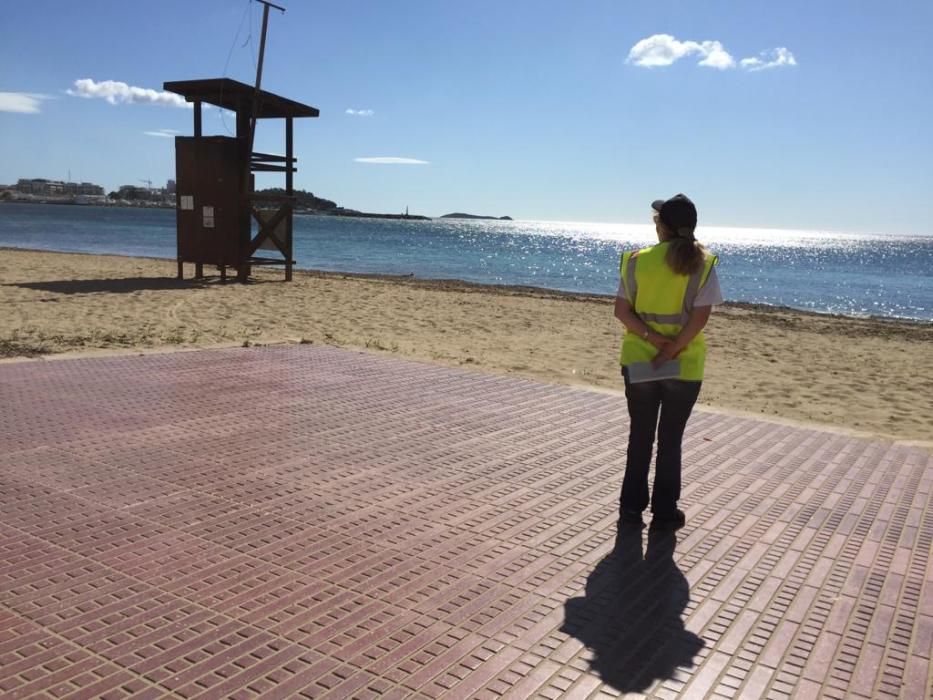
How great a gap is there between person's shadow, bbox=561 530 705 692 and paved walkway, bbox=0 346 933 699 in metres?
0.01

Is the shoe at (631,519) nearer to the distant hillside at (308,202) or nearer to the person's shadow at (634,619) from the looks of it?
the person's shadow at (634,619)

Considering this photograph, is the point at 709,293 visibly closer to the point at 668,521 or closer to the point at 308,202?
the point at 668,521

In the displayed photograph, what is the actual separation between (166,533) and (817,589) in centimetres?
300

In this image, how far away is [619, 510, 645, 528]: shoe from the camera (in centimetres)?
423

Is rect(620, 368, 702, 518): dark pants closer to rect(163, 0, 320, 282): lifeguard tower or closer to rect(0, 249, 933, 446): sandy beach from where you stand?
rect(0, 249, 933, 446): sandy beach

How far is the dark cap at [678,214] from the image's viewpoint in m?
3.93

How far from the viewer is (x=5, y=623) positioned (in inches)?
115

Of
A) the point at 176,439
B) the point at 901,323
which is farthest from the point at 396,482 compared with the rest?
the point at 901,323

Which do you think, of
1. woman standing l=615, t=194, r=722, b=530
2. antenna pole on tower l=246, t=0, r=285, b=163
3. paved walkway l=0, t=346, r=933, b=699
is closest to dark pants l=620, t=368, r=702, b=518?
woman standing l=615, t=194, r=722, b=530

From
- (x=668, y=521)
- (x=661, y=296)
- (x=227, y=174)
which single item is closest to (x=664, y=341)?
(x=661, y=296)

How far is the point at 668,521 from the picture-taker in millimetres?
4160

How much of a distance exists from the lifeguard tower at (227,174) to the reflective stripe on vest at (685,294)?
15.6 meters

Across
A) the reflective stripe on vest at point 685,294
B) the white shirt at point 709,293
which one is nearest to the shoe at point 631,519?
the reflective stripe on vest at point 685,294

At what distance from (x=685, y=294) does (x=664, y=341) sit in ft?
0.84
